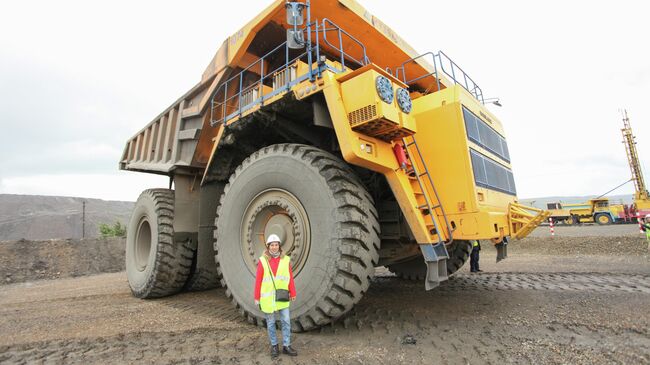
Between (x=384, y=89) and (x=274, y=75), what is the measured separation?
173 cm

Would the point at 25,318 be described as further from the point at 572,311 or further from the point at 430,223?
the point at 572,311

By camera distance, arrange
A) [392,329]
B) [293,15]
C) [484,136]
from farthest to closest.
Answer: [484,136] → [293,15] → [392,329]

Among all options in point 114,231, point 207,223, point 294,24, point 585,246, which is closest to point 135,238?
point 207,223

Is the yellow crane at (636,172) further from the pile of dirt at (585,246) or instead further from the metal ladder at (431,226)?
the metal ladder at (431,226)

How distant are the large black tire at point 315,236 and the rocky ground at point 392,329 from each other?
1.17 ft

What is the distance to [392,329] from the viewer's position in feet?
11.1

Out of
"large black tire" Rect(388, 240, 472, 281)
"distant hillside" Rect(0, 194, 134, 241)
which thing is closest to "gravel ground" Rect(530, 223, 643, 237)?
"large black tire" Rect(388, 240, 472, 281)

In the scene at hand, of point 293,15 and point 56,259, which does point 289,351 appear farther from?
point 56,259

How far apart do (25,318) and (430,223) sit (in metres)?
5.54

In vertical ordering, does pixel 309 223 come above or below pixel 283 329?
above

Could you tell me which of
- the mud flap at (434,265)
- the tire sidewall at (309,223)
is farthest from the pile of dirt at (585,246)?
the tire sidewall at (309,223)

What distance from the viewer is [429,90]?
5.93 meters

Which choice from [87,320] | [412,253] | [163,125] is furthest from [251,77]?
[87,320]

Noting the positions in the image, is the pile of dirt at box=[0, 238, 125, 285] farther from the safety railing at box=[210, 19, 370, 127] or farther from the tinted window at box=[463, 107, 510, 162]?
the tinted window at box=[463, 107, 510, 162]
